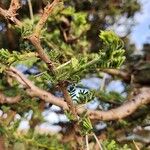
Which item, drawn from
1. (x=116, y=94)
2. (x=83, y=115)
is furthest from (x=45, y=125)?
(x=83, y=115)

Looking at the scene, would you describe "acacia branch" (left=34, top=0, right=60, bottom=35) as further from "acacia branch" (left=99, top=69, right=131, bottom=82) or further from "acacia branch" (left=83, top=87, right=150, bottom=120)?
"acacia branch" (left=99, top=69, right=131, bottom=82)

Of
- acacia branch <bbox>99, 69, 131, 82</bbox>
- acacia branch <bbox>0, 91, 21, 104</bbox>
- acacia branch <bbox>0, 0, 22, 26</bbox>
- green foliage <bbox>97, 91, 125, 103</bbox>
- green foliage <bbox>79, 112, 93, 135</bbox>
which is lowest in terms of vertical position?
green foliage <bbox>79, 112, 93, 135</bbox>

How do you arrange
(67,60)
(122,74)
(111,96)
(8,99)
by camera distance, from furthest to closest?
(122,74)
(111,96)
(8,99)
(67,60)

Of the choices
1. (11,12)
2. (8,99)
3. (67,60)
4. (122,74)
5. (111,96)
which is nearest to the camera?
(11,12)

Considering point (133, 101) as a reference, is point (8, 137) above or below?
below

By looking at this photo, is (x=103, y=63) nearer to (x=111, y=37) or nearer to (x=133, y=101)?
(x=111, y=37)

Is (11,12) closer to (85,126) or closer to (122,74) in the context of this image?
(85,126)

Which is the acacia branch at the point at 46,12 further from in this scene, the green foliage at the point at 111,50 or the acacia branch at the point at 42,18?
the green foliage at the point at 111,50

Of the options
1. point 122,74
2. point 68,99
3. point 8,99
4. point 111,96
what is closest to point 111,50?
point 68,99

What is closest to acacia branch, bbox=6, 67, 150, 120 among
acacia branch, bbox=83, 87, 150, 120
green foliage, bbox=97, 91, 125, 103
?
acacia branch, bbox=83, 87, 150, 120

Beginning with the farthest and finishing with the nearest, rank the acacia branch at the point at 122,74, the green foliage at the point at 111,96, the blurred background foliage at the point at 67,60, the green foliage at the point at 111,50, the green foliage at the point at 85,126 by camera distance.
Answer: the acacia branch at the point at 122,74, the green foliage at the point at 111,96, the blurred background foliage at the point at 67,60, the green foliage at the point at 85,126, the green foliage at the point at 111,50

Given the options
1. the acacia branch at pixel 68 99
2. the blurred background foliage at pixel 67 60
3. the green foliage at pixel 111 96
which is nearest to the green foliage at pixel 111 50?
the acacia branch at pixel 68 99
